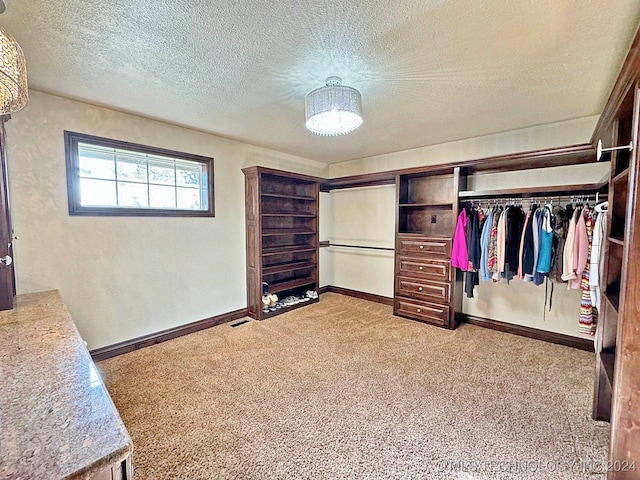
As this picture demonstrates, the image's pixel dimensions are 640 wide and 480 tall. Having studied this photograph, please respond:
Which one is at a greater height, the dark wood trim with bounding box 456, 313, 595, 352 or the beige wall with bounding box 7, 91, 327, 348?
the beige wall with bounding box 7, 91, 327, 348

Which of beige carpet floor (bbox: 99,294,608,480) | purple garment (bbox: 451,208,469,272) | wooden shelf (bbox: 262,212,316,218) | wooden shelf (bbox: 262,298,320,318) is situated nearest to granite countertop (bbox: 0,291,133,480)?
beige carpet floor (bbox: 99,294,608,480)

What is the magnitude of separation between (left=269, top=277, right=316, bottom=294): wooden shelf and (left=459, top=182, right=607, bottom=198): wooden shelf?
8.33ft

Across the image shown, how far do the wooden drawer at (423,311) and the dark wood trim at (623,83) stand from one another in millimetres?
2378

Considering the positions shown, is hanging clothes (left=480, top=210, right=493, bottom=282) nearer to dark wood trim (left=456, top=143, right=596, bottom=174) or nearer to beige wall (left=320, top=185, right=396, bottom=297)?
dark wood trim (left=456, top=143, right=596, bottom=174)

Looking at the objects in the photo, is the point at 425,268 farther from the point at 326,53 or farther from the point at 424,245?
the point at 326,53

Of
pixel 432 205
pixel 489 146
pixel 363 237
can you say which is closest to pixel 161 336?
pixel 363 237

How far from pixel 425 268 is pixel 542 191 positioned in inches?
59.0

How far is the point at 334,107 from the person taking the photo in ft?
6.59

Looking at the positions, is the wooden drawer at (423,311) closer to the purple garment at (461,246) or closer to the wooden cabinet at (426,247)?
the wooden cabinet at (426,247)

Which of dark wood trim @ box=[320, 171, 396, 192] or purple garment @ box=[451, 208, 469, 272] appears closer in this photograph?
purple garment @ box=[451, 208, 469, 272]

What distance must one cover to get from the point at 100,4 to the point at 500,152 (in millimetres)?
3866

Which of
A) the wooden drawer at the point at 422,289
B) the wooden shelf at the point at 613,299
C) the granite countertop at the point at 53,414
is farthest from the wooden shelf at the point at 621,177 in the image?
the granite countertop at the point at 53,414

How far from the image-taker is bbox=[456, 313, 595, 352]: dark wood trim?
3.06m

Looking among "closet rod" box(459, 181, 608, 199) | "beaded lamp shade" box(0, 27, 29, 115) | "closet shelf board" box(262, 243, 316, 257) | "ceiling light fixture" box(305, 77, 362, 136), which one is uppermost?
"ceiling light fixture" box(305, 77, 362, 136)
